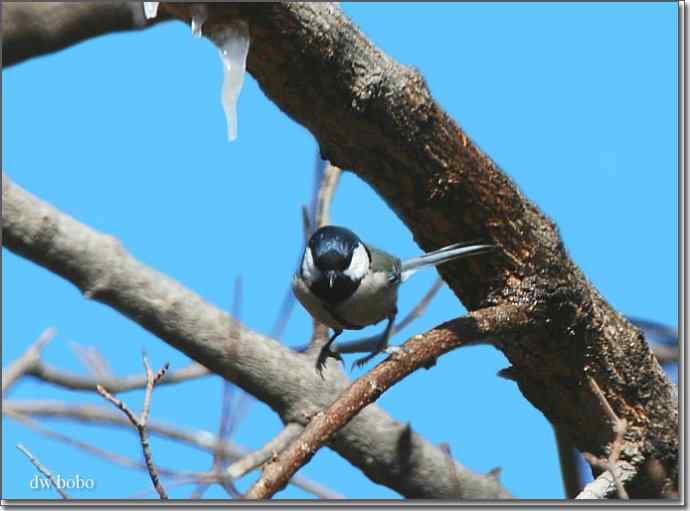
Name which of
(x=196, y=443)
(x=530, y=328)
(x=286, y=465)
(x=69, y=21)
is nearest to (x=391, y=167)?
(x=530, y=328)

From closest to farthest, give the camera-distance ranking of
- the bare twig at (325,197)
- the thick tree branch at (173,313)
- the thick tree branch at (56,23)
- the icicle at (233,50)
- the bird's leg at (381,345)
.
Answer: the icicle at (233,50) → the bird's leg at (381,345) → the thick tree branch at (173,313) → the bare twig at (325,197) → the thick tree branch at (56,23)

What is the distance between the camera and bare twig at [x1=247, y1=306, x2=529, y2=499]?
6.15ft

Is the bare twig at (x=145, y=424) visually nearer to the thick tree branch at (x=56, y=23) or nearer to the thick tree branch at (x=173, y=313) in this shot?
the thick tree branch at (x=173, y=313)

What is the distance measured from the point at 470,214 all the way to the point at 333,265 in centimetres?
54

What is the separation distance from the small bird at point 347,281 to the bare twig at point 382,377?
Answer: 0.43 metres

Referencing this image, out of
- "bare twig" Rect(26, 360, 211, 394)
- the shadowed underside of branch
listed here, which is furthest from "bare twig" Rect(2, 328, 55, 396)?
the shadowed underside of branch

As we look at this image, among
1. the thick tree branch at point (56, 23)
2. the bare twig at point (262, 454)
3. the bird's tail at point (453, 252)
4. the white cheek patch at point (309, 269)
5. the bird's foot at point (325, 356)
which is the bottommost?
the bare twig at point (262, 454)

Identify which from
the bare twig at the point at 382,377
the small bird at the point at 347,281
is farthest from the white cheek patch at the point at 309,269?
the bare twig at the point at 382,377

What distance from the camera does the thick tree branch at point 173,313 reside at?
3.33 metres

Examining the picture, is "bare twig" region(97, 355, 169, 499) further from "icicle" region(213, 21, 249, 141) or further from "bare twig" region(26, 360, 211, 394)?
"bare twig" region(26, 360, 211, 394)

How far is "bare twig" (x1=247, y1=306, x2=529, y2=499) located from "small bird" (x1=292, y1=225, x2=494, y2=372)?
43 centimetres

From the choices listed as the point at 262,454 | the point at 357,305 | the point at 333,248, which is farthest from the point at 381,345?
the point at 262,454

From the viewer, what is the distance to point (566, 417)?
2721mm

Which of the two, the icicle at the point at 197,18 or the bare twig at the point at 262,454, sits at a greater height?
the icicle at the point at 197,18
